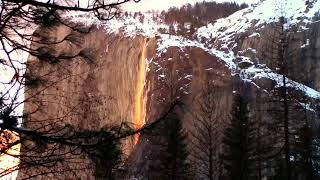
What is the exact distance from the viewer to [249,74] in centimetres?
6981

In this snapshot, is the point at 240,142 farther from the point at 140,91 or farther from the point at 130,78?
the point at 130,78

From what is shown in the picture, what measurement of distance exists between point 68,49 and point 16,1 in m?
1.09

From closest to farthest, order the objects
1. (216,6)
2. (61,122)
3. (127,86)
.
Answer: (61,122)
(127,86)
(216,6)

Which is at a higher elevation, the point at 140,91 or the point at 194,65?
the point at 194,65

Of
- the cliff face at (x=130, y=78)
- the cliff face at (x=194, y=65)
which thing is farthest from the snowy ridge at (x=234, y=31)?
the cliff face at (x=130, y=78)

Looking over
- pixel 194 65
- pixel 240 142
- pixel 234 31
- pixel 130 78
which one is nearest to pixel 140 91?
pixel 130 78

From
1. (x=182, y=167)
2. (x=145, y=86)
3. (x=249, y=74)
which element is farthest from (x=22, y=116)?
(x=145, y=86)

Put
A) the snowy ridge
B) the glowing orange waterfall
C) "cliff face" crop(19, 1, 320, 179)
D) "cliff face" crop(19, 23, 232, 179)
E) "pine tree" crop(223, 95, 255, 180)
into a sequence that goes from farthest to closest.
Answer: the glowing orange waterfall
the snowy ridge
"cliff face" crop(19, 1, 320, 179)
"pine tree" crop(223, 95, 255, 180)
"cliff face" crop(19, 23, 232, 179)

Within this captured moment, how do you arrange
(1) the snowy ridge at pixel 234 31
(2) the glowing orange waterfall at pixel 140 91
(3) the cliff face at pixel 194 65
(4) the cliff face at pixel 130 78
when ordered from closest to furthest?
(4) the cliff face at pixel 130 78, (3) the cliff face at pixel 194 65, (1) the snowy ridge at pixel 234 31, (2) the glowing orange waterfall at pixel 140 91

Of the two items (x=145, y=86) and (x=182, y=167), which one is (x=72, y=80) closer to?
(x=182, y=167)

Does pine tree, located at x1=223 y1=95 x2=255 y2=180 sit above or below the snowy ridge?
below

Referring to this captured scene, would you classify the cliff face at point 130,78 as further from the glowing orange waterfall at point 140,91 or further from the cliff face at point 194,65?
the cliff face at point 194,65

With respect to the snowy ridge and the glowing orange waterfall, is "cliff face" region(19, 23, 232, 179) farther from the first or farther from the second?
the snowy ridge

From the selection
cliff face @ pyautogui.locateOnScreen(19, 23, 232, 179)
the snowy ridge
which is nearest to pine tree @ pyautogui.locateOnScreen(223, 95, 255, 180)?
cliff face @ pyautogui.locateOnScreen(19, 23, 232, 179)
